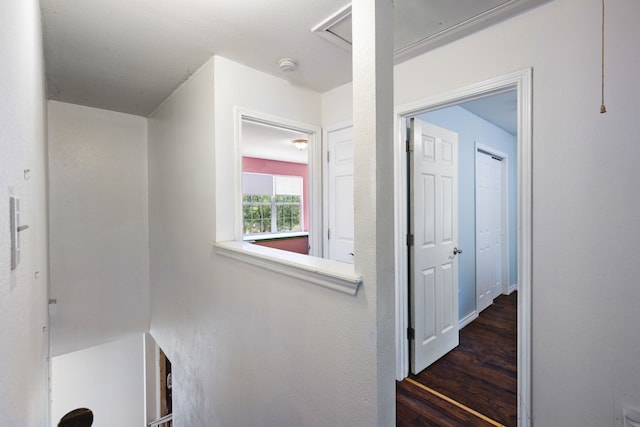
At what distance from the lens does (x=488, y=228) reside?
3.67 metres

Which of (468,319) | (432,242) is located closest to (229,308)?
(432,242)

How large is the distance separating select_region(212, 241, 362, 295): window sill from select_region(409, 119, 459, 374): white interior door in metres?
1.26

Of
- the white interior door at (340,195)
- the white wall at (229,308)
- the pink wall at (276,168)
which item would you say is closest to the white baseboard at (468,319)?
the white interior door at (340,195)

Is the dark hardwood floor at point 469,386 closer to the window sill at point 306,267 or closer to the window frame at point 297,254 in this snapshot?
the window frame at point 297,254

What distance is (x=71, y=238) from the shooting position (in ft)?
9.29

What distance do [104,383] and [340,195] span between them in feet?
15.8

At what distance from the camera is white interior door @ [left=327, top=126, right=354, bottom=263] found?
2.48m

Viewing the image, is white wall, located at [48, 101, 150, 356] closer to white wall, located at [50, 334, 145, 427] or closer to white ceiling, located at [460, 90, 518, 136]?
white wall, located at [50, 334, 145, 427]

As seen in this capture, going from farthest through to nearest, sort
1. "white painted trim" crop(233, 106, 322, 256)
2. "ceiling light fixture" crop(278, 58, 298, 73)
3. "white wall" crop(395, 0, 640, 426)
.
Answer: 1. "white painted trim" crop(233, 106, 322, 256)
2. "ceiling light fixture" crop(278, 58, 298, 73)
3. "white wall" crop(395, 0, 640, 426)

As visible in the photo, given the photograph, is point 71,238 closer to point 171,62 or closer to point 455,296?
point 171,62

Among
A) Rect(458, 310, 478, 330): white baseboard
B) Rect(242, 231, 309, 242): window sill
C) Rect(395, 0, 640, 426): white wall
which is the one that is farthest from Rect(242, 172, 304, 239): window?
Rect(395, 0, 640, 426): white wall

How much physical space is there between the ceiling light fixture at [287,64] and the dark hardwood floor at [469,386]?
8.50ft

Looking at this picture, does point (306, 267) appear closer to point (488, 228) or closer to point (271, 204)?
point (488, 228)

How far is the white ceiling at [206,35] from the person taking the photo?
1435mm
